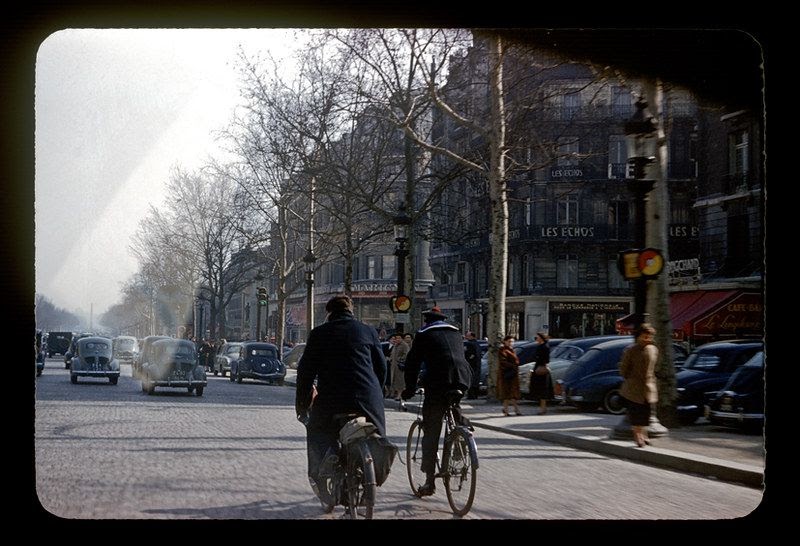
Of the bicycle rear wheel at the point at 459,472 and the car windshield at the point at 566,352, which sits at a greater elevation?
the car windshield at the point at 566,352

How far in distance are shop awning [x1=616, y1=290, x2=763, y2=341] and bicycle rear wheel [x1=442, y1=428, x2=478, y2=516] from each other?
2.11m

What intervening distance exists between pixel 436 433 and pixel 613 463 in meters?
3.16

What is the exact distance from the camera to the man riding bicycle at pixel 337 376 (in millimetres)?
7027

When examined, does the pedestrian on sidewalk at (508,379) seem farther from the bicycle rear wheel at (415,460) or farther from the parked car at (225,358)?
the parked car at (225,358)

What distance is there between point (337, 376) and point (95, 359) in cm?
2677

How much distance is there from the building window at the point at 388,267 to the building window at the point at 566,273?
27494 millimetres

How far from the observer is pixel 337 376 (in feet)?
23.1

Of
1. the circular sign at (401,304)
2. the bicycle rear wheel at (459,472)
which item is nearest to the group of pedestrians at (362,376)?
the bicycle rear wheel at (459,472)

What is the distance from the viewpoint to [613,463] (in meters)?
10.8

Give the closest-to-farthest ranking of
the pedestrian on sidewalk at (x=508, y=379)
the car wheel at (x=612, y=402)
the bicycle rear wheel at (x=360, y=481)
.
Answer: the bicycle rear wheel at (x=360, y=481), the car wheel at (x=612, y=402), the pedestrian on sidewalk at (x=508, y=379)

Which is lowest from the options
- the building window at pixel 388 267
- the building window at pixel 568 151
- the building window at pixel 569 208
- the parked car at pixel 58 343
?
the parked car at pixel 58 343

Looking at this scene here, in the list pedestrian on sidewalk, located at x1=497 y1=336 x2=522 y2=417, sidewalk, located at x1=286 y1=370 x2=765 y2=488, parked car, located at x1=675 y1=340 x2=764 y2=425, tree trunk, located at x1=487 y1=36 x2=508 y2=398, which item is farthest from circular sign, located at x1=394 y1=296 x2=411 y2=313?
parked car, located at x1=675 y1=340 x2=764 y2=425

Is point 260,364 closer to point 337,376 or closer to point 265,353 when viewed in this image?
point 265,353
